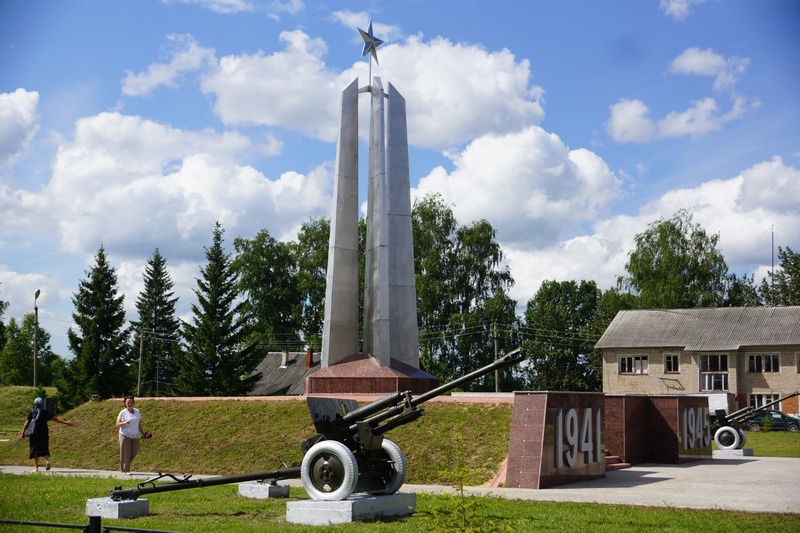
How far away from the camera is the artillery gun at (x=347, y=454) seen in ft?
34.8

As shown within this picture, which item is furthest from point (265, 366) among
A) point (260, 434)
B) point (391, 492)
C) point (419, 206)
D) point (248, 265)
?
point (391, 492)

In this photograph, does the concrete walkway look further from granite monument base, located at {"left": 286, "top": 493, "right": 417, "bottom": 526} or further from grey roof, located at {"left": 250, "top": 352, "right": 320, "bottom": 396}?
grey roof, located at {"left": 250, "top": 352, "right": 320, "bottom": 396}

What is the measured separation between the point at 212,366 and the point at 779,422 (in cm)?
2659

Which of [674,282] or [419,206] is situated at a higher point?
[419,206]

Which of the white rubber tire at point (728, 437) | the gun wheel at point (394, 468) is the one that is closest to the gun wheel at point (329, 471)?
the gun wheel at point (394, 468)

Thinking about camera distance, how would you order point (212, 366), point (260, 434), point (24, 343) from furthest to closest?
point (24, 343)
point (212, 366)
point (260, 434)

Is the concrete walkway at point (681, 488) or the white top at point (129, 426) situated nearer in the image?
the concrete walkway at point (681, 488)

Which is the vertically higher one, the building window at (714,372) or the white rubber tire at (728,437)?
the building window at (714,372)

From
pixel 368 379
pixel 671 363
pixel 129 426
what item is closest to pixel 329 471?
pixel 129 426

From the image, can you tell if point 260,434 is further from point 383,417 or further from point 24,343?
point 24,343

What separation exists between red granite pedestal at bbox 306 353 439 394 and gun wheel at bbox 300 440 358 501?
11.6m

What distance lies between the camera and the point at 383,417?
11.1m

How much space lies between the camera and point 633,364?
2188 inches

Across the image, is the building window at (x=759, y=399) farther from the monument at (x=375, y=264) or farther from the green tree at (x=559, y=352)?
the monument at (x=375, y=264)
